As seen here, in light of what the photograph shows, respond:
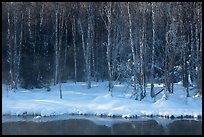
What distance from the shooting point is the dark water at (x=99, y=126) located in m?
15.8

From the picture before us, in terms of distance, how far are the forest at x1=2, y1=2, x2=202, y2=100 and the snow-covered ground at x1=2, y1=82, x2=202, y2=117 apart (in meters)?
0.85

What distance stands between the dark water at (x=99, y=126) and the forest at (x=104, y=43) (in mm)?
4374

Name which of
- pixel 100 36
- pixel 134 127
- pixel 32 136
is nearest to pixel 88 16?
pixel 100 36

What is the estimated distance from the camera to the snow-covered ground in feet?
64.1

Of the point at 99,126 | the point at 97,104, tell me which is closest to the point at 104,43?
the point at 97,104

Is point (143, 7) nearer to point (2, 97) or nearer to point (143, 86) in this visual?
point (143, 86)

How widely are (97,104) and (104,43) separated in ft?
33.1

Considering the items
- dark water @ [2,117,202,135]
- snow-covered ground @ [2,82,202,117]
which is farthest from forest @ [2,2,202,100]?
dark water @ [2,117,202,135]

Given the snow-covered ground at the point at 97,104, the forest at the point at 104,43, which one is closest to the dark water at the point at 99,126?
the snow-covered ground at the point at 97,104

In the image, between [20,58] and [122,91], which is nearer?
[122,91]

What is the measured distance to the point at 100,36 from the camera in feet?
101

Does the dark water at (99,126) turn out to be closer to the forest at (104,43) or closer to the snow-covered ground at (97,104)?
the snow-covered ground at (97,104)

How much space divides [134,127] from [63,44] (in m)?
14.7

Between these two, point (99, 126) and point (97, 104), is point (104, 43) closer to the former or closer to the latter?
point (97, 104)
